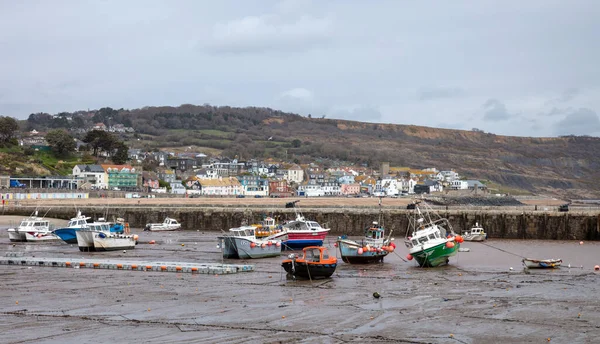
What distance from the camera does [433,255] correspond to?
1379 inches

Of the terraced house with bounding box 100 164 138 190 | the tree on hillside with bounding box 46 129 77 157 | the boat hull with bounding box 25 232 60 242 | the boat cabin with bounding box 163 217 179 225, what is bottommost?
the boat hull with bounding box 25 232 60 242

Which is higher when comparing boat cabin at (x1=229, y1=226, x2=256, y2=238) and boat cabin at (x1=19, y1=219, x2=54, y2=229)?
boat cabin at (x1=229, y1=226, x2=256, y2=238)

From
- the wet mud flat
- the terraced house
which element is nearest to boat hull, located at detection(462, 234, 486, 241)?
the wet mud flat

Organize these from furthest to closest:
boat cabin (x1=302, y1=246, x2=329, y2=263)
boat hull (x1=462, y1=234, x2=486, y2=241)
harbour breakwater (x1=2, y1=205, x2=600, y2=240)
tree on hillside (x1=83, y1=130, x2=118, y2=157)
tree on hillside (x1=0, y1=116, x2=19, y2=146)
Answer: tree on hillside (x1=83, y1=130, x2=118, y2=157) → tree on hillside (x1=0, y1=116, x2=19, y2=146) → harbour breakwater (x1=2, y1=205, x2=600, y2=240) → boat hull (x1=462, y1=234, x2=486, y2=241) → boat cabin (x1=302, y1=246, x2=329, y2=263)

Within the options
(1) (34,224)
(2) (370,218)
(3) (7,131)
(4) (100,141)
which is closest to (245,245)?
(1) (34,224)

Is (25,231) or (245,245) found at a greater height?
(245,245)

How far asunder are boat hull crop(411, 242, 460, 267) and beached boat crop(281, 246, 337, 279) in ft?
20.1

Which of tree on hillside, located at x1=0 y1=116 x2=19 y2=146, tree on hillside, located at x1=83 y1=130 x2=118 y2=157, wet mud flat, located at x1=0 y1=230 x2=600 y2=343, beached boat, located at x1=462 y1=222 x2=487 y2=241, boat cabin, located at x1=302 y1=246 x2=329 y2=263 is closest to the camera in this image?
wet mud flat, located at x1=0 y1=230 x2=600 y2=343

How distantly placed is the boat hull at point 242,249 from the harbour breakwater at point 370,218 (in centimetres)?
1701

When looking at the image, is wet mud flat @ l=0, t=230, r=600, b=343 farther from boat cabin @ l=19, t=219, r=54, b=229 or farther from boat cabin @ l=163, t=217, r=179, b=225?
boat cabin @ l=163, t=217, r=179, b=225

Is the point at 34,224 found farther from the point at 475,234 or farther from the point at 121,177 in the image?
the point at 121,177

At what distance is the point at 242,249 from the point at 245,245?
273 mm

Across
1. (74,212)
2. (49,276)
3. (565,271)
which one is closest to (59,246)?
(49,276)

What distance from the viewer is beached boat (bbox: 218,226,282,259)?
1518 inches
